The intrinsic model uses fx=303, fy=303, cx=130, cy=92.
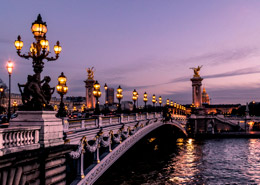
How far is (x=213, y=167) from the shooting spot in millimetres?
36312

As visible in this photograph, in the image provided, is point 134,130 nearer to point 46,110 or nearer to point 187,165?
point 187,165

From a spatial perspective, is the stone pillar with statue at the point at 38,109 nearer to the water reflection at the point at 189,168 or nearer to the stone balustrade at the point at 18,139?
the stone balustrade at the point at 18,139

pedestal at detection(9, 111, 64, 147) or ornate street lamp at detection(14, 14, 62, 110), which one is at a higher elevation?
ornate street lamp at detection(14, 14, 62, 110)

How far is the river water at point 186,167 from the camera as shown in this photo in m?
29.9

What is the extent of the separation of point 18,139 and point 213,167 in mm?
30710

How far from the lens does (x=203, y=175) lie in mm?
32250

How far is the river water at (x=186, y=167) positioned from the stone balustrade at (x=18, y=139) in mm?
17827

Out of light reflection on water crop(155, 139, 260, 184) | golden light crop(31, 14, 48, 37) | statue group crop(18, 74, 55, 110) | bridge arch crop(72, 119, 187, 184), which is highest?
golden light crop(31, 14, 48, 37)

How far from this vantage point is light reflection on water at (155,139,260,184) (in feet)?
99.4

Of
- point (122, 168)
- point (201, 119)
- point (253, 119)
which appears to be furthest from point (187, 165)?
point (253, 119)

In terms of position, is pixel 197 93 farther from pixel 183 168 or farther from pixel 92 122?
pixel 92 122

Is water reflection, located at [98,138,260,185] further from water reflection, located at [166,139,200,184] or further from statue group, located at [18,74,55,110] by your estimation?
statue group, located at [18,74,55,110]

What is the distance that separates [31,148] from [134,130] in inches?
807

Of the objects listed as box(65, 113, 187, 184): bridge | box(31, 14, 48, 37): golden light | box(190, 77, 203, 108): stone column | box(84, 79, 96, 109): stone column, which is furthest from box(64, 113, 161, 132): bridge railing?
box(190, 77, 203, 108): stone column
